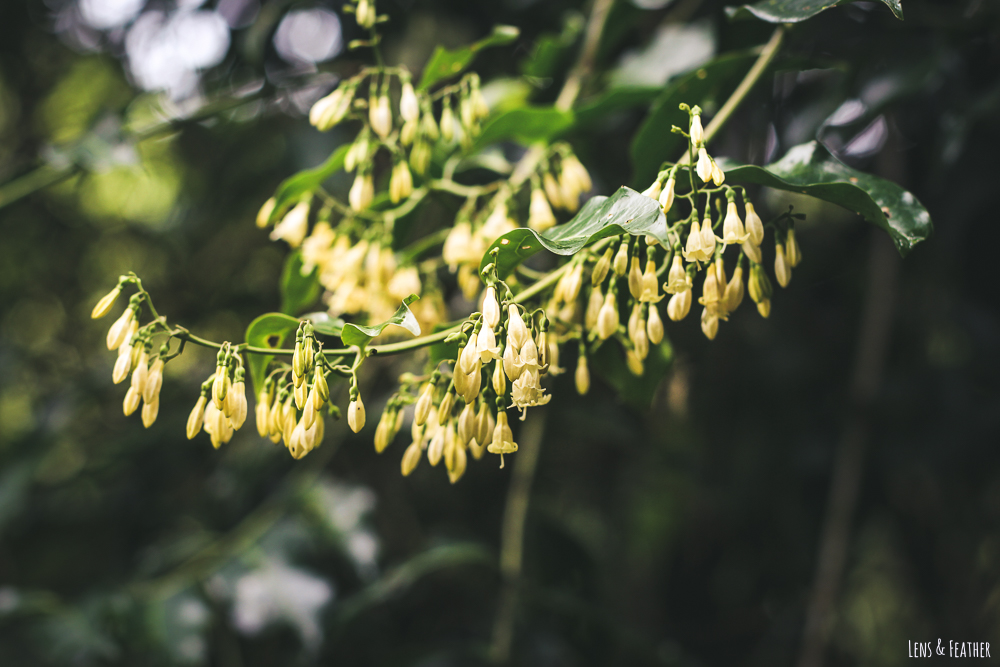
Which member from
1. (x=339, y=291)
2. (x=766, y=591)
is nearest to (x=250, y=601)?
(x=339, y=291)

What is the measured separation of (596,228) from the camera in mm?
508

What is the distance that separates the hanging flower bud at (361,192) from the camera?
2.73 feet

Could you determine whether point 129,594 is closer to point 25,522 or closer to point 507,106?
point 25,522

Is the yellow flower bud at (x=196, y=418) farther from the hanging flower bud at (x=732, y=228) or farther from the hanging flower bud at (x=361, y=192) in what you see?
the hanging flower bud at (x=732, y=228)

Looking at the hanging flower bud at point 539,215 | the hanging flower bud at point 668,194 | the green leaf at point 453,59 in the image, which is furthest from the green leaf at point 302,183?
the hanging flower bud at point 668,194

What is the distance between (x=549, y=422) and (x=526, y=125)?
80 cm

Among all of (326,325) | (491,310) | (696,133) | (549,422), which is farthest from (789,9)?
(549,422)

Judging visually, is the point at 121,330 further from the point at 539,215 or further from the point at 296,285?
the point at 539,215

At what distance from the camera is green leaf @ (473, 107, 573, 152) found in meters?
0.85

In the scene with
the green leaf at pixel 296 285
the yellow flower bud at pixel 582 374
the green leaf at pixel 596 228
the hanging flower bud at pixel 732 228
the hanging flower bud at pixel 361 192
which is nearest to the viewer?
the green leaf at pixel 596 228

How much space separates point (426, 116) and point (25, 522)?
70.8 inches

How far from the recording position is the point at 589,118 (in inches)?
35.7

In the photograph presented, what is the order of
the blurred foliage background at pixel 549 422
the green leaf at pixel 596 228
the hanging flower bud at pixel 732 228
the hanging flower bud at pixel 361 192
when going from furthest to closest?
the blurred foliage background at pixel 549 422 < the hanging flower bud at pixel 361 192 < the hanging flower bud at pixel 732 228 < the green leaf at pixel 596 228

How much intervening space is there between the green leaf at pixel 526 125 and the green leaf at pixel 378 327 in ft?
1.39
